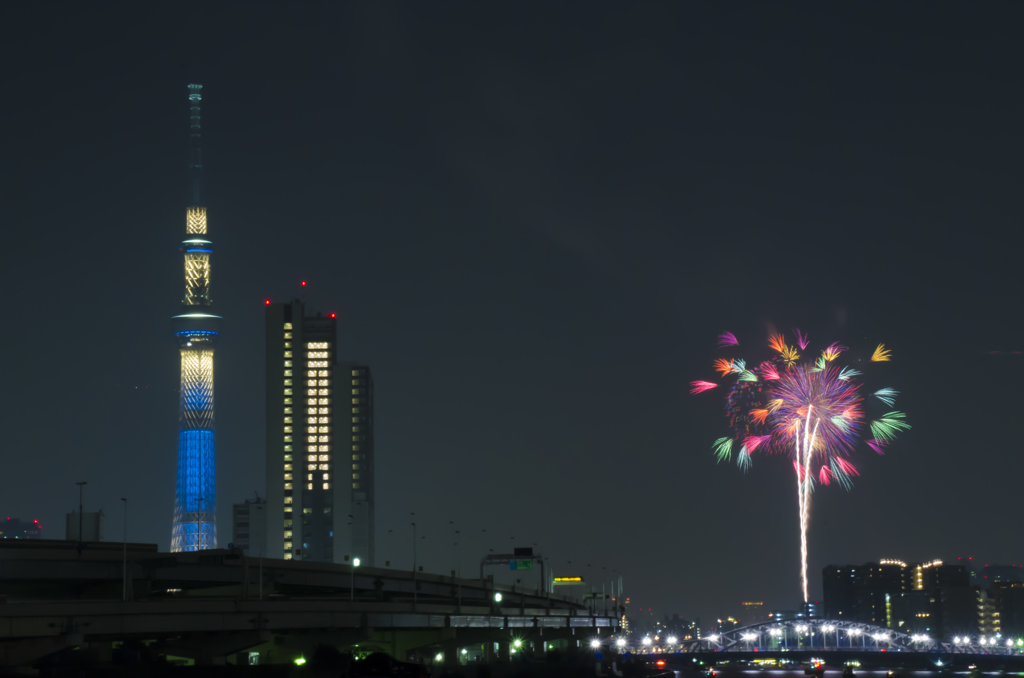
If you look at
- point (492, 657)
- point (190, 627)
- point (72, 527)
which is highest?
point (72, 527)

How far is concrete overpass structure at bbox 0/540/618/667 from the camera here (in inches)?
2247

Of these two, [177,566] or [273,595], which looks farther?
[273,595]

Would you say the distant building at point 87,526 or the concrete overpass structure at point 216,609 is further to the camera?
the distant building at point 87,526

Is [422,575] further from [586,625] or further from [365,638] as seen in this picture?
[586,625]

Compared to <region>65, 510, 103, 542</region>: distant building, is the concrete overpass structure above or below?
below

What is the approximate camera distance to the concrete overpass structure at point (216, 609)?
5706 centimetres

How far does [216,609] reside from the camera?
65125 millimetres

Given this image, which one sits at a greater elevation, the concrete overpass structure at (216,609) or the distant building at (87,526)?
the distant building at (87,526)

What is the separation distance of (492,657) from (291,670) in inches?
2312

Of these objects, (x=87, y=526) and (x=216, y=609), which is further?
(x=87, y=526)

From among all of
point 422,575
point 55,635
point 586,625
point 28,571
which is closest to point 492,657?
point 422,575

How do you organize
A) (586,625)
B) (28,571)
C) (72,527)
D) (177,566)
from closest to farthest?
(28,571) → (177,566) → (72,527) → (586,625)

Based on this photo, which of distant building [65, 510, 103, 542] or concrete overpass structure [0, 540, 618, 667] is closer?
concrete overpass structure [0, 540, 618, 667]

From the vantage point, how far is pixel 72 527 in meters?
90.7
